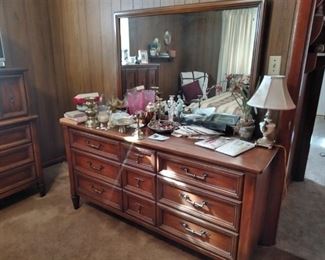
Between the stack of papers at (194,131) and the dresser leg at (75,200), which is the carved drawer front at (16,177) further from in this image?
the stack of papers at (194,131)

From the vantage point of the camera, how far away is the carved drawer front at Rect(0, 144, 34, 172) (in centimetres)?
225

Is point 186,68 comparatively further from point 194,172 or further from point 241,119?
point 194,172

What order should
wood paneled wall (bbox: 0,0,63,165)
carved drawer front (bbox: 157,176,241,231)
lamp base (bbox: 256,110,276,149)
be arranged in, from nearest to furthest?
1. carved drawer front (bbox: 157,176,241,231)
2. lamp base (bbox: 256,110,276,149)
3. wood paneled wall (bbox: 0,0,63,165)

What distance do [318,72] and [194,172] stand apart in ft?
5.96

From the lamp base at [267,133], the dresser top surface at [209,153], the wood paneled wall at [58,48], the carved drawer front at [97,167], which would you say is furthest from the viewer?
the wood paneled wall at [58,48]

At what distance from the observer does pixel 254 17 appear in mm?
1649

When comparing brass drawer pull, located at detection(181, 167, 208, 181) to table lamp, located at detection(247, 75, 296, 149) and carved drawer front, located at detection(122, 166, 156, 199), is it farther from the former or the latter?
table lamp, located at detection(247, 75, 296, 149)

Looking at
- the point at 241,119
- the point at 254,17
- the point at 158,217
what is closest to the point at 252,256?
the point at 158,217

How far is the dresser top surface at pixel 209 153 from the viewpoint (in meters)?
1.38

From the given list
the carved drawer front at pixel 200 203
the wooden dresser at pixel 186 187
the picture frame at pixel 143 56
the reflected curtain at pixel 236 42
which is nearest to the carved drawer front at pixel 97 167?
the wooden dresser at pixel 186 187

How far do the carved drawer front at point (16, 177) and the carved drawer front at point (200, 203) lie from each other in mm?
1415

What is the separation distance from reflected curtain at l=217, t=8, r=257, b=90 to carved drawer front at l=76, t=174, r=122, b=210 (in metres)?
1.19

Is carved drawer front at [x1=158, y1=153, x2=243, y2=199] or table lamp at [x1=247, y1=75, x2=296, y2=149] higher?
table lamp at [x1=247, y1=75, x2=296, y2=149]

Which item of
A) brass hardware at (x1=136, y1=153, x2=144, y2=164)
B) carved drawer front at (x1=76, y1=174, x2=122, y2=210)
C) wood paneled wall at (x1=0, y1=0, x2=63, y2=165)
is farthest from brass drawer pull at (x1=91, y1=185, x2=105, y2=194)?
wood paneled wall at (x1=0, y1=0, x2=63, y2=165)
